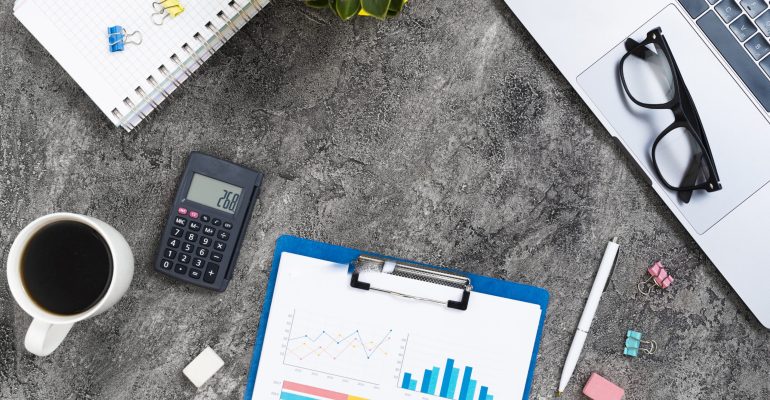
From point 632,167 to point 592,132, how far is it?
7 cm

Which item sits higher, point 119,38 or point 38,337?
point 119,38

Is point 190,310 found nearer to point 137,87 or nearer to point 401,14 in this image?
point 137,87

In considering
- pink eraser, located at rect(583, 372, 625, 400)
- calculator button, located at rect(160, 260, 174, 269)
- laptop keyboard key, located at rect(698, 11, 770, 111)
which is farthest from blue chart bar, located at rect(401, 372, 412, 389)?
laptop keyboard key, located at rect(698, 11, 770, 111)

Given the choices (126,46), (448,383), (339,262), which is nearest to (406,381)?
(448,383)

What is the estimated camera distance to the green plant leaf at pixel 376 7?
693 mm

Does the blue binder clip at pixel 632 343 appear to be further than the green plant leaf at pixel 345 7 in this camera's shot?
Yes

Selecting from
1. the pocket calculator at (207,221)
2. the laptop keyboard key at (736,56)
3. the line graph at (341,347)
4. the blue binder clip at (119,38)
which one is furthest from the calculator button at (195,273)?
the laptop keyboard key at (736,56)

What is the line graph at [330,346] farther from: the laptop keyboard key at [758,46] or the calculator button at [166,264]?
the laptop keyboard key at [758,46]

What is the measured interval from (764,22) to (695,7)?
80mm

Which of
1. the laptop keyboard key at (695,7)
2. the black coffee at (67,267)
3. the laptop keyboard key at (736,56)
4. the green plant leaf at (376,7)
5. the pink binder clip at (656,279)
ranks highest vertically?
the laptop keyboard key at (695,7)

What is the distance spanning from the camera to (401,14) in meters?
0.80

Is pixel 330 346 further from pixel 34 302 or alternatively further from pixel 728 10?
pixel 728 10

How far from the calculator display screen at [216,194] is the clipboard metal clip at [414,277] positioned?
18 centimetres

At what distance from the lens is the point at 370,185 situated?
2.65ft
